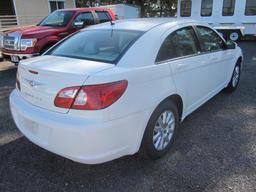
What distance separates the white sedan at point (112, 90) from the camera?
231cm

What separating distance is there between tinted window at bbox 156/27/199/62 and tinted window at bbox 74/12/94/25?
209 inches

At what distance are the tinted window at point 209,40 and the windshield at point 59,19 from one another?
4969mm

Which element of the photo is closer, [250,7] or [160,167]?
[160,167]

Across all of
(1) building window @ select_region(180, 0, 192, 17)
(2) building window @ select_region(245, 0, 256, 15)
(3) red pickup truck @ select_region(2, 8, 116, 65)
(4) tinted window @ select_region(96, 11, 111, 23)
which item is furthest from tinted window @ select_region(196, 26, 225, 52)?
(1) building window @ select_region(180, 0, 192, 17)

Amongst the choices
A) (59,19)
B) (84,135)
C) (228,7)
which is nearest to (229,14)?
(228,7)

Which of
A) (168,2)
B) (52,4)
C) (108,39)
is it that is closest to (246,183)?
(108,39)

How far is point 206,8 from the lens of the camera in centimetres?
1477

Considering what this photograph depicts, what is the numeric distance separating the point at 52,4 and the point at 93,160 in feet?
48.7

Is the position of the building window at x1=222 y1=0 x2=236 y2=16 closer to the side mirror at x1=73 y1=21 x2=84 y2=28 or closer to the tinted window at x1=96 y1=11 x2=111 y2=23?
the tinted window at x1=96 y1=11 x2=111 y2=23

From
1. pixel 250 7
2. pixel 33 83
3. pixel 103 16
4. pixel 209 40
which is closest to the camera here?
pixel 33 83

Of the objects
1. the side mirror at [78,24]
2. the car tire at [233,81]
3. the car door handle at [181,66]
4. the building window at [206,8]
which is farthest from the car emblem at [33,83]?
the building window at [206,8]

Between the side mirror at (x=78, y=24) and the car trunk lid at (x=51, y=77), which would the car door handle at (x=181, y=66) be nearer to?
the car trunk lid at (x=51, y=77)

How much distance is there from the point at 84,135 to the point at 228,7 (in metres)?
14.1

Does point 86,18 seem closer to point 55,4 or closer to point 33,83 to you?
point 33,83
